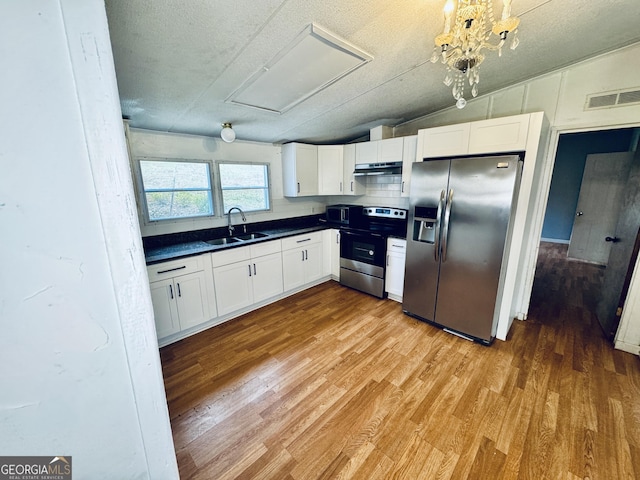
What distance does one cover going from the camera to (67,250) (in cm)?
64

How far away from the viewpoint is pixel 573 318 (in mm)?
2846

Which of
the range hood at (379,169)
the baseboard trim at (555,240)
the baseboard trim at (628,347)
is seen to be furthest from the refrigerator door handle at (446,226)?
the baseboard trim at (555,240)

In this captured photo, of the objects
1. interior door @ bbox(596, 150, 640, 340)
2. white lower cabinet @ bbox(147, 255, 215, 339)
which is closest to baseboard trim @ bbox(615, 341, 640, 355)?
interior door @ bbox(596, 150, 640, 340)

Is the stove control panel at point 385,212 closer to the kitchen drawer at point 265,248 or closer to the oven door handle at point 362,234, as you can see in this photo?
the oven door handle at point 362,234

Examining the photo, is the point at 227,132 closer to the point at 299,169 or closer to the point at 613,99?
the point at 299,169

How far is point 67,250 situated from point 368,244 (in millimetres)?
3003

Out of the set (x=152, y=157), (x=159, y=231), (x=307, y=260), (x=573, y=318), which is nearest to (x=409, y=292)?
(x=307, y=260)

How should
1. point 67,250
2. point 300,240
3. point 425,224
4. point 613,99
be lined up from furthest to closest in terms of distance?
point 300,240 < point 425,224 < point 613,99 < point 67,250

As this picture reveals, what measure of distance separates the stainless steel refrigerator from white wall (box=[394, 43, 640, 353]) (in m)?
0.83

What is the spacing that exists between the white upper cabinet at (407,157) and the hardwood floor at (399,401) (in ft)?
5.52

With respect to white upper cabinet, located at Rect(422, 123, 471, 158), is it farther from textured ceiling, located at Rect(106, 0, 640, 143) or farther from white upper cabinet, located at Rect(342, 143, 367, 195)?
white upper cabinet, located at Rect(342, 143, 367, 195)

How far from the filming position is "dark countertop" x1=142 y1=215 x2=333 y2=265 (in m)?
2.42

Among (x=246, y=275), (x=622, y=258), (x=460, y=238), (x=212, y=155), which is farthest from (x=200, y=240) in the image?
(x=622, y=258)

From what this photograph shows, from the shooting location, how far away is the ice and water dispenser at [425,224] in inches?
99.7
